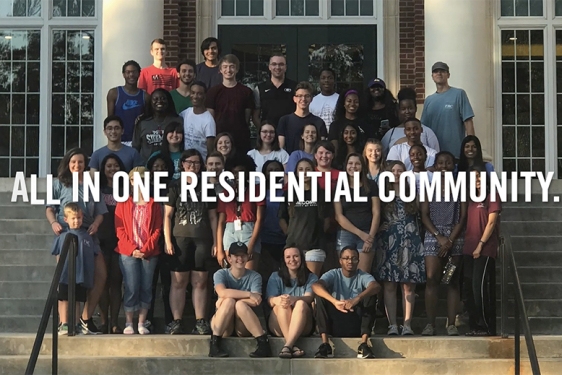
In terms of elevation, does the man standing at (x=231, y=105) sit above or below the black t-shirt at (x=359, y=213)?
above

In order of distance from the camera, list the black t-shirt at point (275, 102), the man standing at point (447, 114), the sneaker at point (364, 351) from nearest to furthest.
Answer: the sneaker at point (364, 351)
the black t-shirt at point (275, 102)
the man standing at point (447, 114)

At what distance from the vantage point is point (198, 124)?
1305cm

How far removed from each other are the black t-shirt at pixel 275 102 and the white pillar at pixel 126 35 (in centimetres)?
285

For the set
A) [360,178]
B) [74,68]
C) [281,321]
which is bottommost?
[281,321]

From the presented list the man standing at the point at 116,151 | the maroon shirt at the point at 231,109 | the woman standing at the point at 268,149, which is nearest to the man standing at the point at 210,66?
the maroon shirt at the point at 231,109

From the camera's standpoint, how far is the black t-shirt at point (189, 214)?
11938mm

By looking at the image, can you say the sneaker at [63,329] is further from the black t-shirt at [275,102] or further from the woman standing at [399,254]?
the black t-shirt at [275,102]

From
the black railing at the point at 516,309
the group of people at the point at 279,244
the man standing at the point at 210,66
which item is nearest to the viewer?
the black railing at the point at 516,309

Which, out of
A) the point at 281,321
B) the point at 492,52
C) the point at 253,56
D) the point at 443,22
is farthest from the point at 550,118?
the point at 281,321

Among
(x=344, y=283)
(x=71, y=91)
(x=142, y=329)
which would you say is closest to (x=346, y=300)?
(x=344, y=283)

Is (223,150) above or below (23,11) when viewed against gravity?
below

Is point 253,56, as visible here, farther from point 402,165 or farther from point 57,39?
point 402,165

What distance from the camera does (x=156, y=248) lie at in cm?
1194

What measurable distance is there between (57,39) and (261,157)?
650 cm
